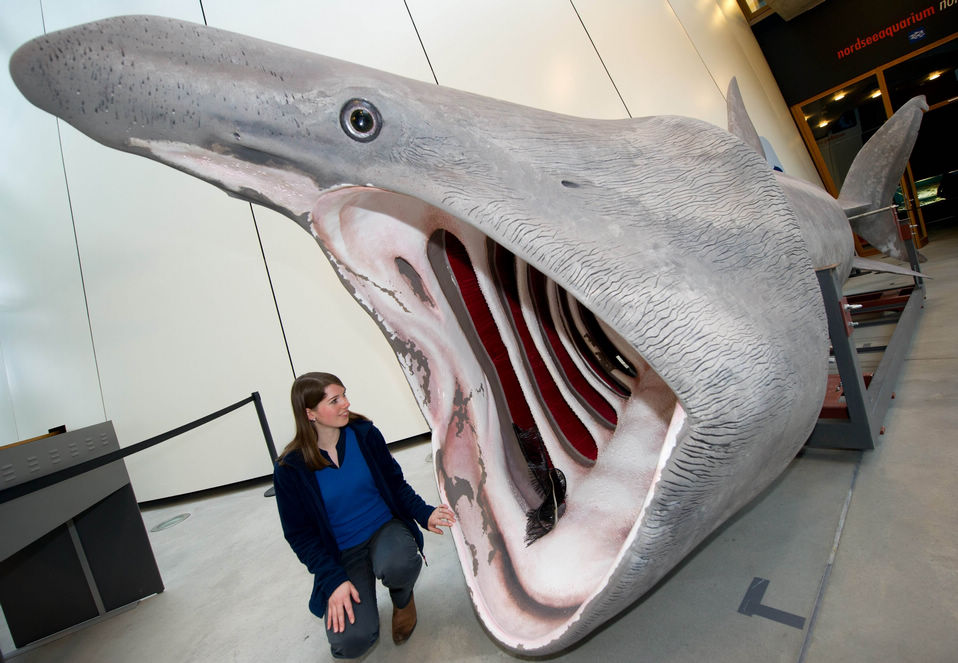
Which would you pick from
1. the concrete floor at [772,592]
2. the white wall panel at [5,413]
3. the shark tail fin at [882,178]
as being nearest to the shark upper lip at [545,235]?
the concrete floor at [772,592]

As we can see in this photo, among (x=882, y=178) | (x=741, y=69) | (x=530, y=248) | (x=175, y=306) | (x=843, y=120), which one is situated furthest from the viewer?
(x=843, y=120)

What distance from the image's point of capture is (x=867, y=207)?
3293 mm

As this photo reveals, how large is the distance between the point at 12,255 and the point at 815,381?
5.94m

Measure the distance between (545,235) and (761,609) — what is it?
102 cm

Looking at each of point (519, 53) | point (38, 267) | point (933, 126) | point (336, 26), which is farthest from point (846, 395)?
point (933, 126)

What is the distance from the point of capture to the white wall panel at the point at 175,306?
383cm

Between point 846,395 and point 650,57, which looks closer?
point 846,395

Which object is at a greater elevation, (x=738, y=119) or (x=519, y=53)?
(x=519, y=53)

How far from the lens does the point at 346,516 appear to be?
1571 millimetres

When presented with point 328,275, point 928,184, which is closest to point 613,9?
point 328,275

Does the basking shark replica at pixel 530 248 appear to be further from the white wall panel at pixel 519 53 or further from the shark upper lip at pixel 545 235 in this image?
the white wall panel at pixel 519 53

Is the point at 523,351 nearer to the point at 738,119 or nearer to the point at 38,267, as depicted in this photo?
the point at 738,119

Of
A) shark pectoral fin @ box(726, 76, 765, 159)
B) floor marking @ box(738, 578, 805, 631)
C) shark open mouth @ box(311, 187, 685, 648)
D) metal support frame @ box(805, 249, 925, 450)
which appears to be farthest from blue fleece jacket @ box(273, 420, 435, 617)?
shark pectoral fin @ box(726, 76, 765, 159)

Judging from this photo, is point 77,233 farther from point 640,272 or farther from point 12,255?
point 640,272
